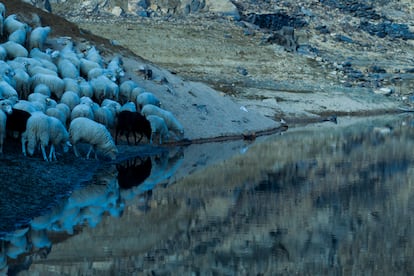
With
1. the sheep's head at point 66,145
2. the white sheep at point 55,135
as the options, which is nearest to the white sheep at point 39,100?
the sheep's head at point 66,145

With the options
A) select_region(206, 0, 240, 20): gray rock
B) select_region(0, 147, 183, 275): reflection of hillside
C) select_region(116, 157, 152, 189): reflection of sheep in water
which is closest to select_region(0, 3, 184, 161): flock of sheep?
select_region(116, 157, 152, 189): reflection of sheep in water

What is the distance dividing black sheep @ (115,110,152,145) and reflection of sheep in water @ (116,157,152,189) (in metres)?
1.33

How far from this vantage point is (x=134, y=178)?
19562 mm

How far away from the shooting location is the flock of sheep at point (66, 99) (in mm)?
19406

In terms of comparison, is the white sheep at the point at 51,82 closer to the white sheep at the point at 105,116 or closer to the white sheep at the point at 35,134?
the white sheep at the point at 105,116

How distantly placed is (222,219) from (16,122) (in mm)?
6917

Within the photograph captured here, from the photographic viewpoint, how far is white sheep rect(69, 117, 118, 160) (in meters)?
20.7

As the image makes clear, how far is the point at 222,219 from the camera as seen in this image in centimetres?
1486

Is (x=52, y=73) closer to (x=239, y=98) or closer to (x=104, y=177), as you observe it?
(x=104, y=177)

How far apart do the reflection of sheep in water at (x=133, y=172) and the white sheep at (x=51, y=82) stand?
325 cm

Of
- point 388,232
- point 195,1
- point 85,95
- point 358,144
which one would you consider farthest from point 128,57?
point 195,1

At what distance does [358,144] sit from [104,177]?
1209 centimetres

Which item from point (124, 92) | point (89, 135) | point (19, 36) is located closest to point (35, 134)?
point (89, 135)

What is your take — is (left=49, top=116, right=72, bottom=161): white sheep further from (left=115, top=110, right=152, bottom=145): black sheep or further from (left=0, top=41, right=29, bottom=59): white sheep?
(left=0, top=41, right=29, bottom=59): white sheep
